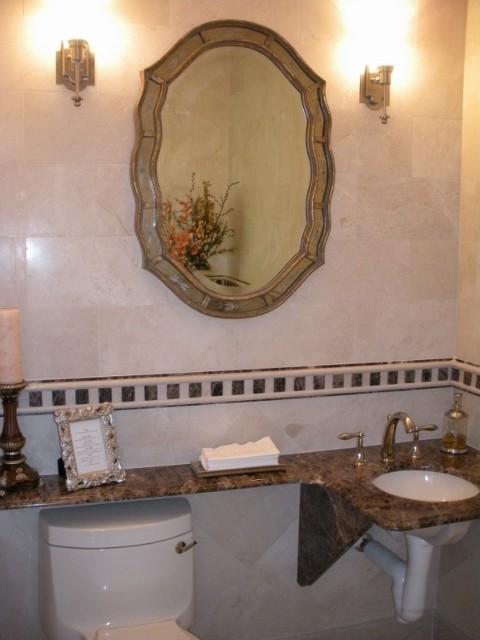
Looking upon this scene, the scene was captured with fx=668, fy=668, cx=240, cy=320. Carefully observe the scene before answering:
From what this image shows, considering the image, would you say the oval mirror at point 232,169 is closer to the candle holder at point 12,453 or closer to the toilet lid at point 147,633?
the candle holder at point 12,453

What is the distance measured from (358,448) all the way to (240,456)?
0.42 metres

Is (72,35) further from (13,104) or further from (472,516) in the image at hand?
(472,516)

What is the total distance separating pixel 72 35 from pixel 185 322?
89 cm

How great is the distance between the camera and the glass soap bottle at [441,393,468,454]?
227 cm

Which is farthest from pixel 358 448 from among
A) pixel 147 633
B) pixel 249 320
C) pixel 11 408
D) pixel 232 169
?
pixel 11 408

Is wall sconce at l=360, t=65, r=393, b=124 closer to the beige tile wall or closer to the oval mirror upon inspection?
the beige tile wall

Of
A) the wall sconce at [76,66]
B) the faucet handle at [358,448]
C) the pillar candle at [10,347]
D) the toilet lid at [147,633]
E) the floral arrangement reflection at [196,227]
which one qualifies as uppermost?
the wall sconce at [76,66]

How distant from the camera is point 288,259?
2.13 meters

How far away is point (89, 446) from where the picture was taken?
194 cm

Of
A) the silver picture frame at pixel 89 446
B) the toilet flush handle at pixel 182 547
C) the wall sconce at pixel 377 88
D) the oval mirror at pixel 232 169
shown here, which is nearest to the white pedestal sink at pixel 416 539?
the toilet flush handle at pixel 182 547

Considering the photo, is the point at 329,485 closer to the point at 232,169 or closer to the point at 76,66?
the point at 232,169

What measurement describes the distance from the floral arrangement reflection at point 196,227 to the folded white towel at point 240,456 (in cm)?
57

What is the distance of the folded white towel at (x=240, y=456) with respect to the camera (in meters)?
2.02

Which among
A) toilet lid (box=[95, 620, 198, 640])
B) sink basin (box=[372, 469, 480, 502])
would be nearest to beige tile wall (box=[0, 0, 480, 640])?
sink basin (box=[372, 469, 480, 502])
